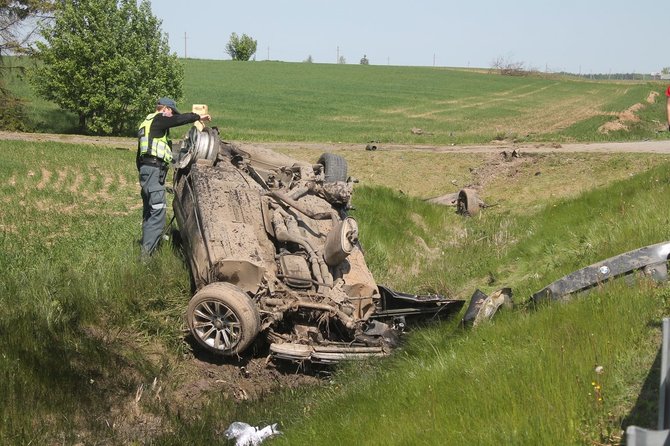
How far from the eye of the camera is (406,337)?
26.1 ft

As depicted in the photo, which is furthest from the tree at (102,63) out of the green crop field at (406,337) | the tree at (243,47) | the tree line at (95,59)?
the tree at (243,47)

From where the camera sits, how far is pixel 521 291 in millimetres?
8961

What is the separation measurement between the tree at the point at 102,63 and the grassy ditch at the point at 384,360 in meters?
17.5

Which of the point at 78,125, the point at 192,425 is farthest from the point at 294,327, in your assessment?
the point at 78,125

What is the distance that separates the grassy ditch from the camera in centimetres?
500

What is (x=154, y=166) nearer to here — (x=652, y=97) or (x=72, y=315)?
(x=72, y=315)

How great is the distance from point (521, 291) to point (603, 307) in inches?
120

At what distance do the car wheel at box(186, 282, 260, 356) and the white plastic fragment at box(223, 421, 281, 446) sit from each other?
1.09 m

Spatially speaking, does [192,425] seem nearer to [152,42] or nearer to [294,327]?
[294,327]

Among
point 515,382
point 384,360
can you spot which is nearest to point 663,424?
point 515,382

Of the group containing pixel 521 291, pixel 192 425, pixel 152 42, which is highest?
pixel 152 42

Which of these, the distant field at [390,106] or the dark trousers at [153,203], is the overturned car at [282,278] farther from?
the distant field at [390,106]

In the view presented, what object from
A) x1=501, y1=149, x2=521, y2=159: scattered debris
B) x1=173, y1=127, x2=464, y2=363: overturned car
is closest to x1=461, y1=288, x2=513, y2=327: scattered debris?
x1=173, y1=127, x2=464, y2=363: overturned car

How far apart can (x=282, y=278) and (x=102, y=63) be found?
2416 cm
